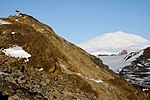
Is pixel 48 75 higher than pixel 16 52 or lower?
lower

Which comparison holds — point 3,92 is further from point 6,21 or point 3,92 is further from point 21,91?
point 6,21

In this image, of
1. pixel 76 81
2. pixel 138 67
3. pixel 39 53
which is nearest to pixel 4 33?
pixel 39 53

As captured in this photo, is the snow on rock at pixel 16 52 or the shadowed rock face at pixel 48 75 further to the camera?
the snow on rock at pixel 16 52

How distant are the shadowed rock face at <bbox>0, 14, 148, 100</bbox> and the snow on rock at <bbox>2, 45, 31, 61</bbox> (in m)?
0.43

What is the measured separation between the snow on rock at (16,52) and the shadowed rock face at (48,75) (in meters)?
0.43

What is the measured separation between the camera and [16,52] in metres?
27.2

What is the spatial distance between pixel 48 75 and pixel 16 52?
427 cm

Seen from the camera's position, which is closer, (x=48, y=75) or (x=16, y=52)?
(x=48, y=75)

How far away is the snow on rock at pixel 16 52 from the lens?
2672 centimetres

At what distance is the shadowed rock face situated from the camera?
19.1 metres

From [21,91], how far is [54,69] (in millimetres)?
10098

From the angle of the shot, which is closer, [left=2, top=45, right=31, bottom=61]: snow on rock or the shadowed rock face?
the shadowed rock face

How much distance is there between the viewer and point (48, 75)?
25.2 meters

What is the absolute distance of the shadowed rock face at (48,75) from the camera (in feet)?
62.6
